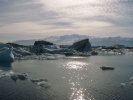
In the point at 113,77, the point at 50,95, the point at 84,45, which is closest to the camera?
the point at 50,95

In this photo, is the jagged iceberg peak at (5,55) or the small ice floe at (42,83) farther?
the jagged iceberg peak at (5,55)

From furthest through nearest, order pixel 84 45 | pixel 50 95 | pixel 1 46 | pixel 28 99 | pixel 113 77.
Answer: pixel 84 45, pixel 1 46, pixel 113 77, pixel 50 95, pixel 28 99

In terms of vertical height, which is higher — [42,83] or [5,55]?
[5,55]

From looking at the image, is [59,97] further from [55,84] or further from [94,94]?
[55,84]

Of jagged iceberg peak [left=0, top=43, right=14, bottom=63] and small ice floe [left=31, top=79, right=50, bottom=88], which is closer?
small ice floe [left=31, top=79, right=50, bottom=88]

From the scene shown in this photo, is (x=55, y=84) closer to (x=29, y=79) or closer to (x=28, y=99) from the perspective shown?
(x=29, y=79)

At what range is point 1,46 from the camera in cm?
5156

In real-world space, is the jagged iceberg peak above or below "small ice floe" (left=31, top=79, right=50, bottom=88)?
above

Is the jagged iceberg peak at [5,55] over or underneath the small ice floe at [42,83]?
over

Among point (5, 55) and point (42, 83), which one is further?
point (5, 55)

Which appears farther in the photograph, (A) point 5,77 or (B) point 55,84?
(A) point 5,77

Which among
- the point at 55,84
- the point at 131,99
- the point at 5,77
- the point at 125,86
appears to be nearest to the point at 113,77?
the point at 125,86

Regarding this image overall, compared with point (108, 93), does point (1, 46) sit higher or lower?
higher

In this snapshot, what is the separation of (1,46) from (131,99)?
3556cm
